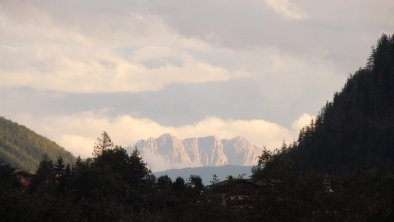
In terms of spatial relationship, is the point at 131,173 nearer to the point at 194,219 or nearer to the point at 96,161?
the point at 96,161

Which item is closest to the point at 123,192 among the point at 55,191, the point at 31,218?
the point at 55,191

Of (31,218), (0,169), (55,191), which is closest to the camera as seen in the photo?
(31,218)

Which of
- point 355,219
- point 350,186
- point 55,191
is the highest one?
point 55,191

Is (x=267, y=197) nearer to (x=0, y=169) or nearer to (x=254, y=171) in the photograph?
(x=254, y=171)

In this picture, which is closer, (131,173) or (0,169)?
(0,169)

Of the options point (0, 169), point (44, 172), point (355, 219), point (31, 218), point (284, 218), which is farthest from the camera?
point (44, 172)

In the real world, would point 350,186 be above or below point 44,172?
below

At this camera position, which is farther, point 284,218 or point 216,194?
point 216,194

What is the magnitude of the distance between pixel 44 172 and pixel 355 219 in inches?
5151

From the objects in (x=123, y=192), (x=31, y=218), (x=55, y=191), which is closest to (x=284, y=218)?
(x=31, y=218)

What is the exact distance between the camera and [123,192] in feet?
414

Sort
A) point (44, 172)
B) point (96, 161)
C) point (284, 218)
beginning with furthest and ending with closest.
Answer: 1. point (44, 172)
2. point (96, 161)
3. point (284, 218)

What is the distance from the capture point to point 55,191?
434ft

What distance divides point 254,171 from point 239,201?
15.0ft
